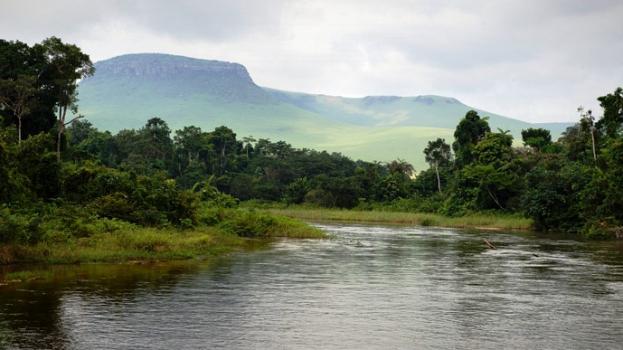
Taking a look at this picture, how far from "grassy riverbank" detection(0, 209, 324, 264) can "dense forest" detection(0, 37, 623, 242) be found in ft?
2.17

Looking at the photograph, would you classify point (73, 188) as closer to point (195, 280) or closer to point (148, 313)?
point (195, 280)

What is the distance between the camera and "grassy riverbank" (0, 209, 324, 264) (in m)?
25.2

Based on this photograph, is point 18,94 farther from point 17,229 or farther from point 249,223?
point 17,229

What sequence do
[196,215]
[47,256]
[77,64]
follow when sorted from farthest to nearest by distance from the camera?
1. [77,64]
2. [196,215]
3. [47,256]

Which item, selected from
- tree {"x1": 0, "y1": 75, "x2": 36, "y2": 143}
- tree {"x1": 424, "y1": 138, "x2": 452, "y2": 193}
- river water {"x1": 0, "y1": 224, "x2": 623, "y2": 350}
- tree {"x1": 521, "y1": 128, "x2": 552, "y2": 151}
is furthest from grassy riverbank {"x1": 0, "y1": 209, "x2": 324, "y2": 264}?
tree {"x1": 521, "y1": 128, "x2": 552, "y2": 151}

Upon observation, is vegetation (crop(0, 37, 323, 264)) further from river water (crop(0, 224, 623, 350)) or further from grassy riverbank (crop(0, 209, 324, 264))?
river water (crop(0, 224, 623, 350))

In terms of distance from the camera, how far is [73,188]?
35.8m

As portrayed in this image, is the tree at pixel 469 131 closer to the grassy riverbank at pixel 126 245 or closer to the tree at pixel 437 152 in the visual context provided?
the tree at pixel 437 152

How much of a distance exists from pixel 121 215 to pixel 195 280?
11649 mm

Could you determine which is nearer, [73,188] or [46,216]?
[46,216]

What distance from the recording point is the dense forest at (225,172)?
3375cm

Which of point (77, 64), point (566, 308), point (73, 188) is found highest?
point (77, 64)

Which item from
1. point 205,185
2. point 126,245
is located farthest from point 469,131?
point 126,245

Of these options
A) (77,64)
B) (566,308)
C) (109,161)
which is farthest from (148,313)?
(109,161)
